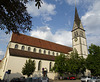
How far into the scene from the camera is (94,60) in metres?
26.4

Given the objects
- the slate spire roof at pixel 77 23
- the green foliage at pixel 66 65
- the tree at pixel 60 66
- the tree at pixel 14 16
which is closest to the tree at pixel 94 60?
the green foliage at pixel 66 65

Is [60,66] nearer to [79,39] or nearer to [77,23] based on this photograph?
[79,39]

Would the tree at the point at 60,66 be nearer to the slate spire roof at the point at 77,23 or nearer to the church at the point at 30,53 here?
the church at the point at 30,53

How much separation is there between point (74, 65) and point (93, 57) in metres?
6.46

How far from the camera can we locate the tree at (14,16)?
5.19 metres

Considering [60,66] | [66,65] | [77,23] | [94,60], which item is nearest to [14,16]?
[60,66]

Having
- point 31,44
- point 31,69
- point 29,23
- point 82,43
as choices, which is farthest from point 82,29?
point 29,23

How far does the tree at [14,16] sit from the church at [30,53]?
12.3 metres

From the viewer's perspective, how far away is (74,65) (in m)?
26.9

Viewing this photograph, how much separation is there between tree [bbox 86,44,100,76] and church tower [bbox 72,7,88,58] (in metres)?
11.6

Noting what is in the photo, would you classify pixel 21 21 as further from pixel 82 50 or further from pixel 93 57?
pixel 82 50

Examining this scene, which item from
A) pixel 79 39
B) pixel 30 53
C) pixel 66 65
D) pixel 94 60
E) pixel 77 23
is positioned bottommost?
pixel 66 65

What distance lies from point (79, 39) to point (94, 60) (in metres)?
16.8

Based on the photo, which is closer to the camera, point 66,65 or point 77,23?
point 66,65
